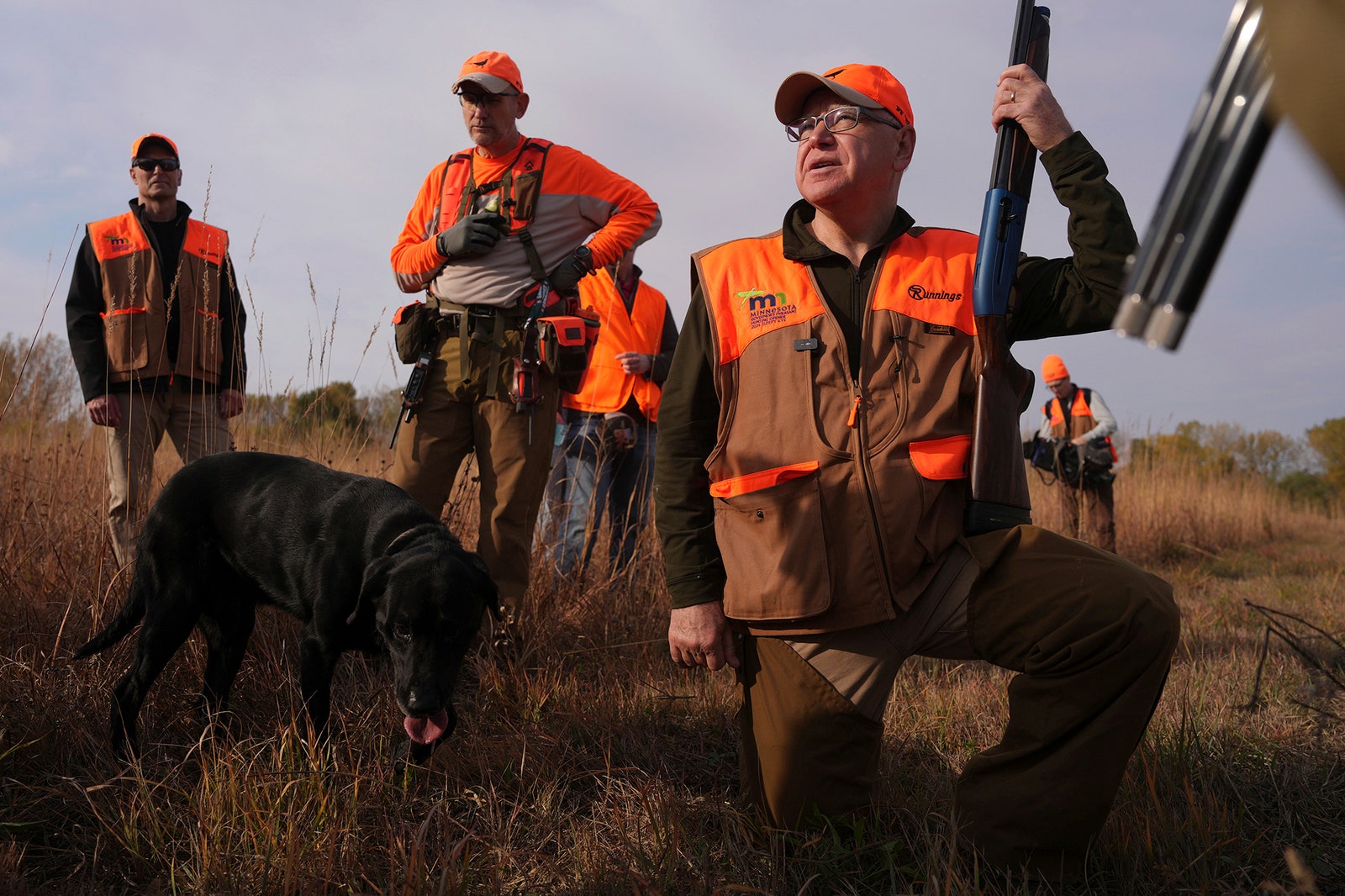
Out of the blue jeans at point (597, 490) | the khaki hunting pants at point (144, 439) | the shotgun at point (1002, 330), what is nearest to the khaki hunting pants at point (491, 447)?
the blue jeans at point (597, 490)

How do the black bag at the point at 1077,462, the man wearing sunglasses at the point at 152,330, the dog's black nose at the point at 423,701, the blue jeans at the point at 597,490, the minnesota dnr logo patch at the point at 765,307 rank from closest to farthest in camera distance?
1. the minnesota dnr logo patch at the point at 765,307
2. the dog's black nose at the point at 423,701
3. the man wearing sunglasses at the point at 152,330
4. the blue jeans at the point at 597,490
5. the black bag at the point at 1077,462

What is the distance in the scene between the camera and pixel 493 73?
4164 millimetres

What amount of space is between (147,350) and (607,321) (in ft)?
8.84

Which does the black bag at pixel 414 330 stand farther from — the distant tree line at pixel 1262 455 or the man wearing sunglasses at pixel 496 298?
the distant tree line at pixel 1262 455

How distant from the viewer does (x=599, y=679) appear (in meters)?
3.63

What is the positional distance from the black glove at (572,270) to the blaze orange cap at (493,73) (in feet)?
2.68

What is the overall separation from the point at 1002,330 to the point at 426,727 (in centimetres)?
202

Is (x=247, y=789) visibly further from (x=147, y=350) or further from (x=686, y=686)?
(x=147, y=350)

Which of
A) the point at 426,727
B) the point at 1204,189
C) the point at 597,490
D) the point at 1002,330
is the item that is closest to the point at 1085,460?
the point at 597,490

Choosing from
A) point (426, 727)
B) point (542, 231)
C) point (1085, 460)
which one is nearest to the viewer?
point (426, 727)

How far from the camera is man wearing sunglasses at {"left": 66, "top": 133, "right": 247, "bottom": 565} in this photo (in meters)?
4.77

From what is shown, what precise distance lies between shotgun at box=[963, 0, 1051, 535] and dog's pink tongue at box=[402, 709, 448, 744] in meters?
1.66

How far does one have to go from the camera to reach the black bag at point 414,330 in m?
4.11

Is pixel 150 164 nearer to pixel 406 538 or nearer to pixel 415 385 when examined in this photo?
pixel 415 385
